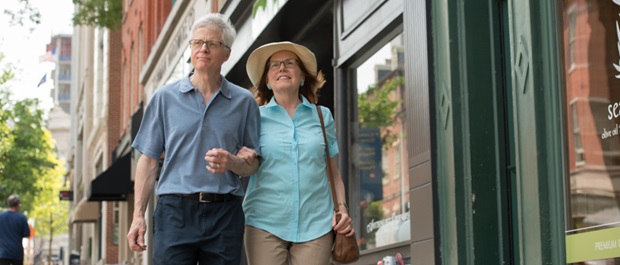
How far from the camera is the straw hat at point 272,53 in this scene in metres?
5.65

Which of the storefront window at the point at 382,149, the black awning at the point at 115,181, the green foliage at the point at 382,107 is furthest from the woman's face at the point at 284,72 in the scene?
the black awning at the point at 115,181

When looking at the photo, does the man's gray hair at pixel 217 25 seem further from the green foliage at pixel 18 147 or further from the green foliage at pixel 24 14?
the green foliage at pixel 18 147

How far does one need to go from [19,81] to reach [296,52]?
35.5 m

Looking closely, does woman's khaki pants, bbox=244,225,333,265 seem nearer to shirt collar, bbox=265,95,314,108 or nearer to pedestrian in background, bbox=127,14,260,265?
pedestrian in background, bbox=127,14,260,265

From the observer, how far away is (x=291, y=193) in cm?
527

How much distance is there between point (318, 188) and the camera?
5.37 m

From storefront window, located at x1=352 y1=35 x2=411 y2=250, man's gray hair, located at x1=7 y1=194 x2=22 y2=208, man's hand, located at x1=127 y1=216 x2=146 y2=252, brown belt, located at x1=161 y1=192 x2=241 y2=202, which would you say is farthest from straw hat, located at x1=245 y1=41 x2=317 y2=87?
man's gray hair, located at x1=7 y1=194 x2=22 y2=208

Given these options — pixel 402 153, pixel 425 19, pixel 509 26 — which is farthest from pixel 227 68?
pixel 509 26

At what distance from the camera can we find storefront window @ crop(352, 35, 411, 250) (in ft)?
27.2

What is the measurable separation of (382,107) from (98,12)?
19983 mm

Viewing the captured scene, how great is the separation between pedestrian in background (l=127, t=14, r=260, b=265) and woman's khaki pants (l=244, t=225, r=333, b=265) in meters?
0.28

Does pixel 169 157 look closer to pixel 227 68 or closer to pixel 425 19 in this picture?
pixel 425 19

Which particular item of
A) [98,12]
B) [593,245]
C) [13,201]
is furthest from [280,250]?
[98,12]

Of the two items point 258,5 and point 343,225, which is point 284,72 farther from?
point 258,5
